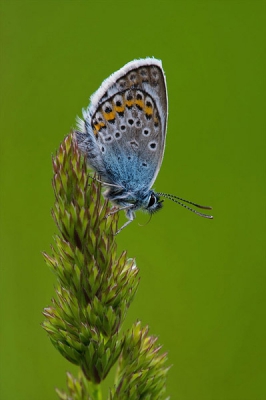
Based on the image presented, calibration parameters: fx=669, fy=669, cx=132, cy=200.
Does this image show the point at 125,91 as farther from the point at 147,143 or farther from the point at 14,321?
the point at 14,321

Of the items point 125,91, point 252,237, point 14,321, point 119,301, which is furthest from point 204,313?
point 119,301

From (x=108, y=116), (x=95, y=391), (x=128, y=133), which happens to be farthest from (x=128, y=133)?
(x=95, y=391)

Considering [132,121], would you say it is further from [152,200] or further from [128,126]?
[152,200]

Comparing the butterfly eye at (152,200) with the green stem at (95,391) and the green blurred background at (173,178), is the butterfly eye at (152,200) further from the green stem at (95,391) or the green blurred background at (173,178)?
the green stem at (95,391)

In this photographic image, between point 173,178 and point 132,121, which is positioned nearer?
point 132,121

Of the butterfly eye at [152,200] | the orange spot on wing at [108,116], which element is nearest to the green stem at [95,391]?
the butterfly eye at [152,200]

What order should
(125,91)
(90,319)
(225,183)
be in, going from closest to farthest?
(90,319)
(125,91)
(225,183)
